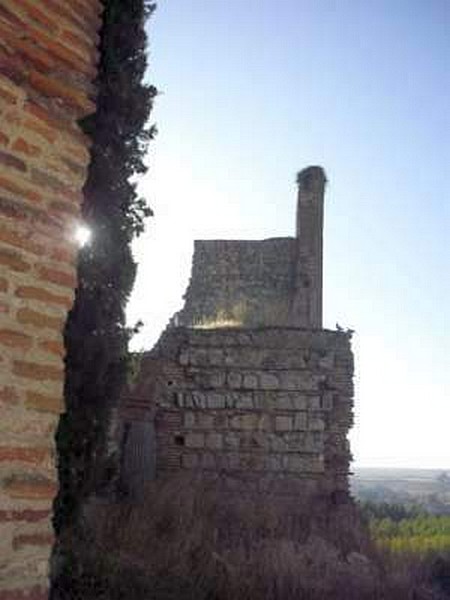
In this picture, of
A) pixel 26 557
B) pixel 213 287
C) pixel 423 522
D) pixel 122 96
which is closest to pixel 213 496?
pixel 122 96

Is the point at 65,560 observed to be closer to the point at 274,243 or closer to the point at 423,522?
the point at 274,243

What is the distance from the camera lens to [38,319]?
10.1 ft

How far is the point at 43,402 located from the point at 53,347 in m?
0.23

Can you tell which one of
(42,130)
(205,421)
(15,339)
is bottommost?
(15,339)

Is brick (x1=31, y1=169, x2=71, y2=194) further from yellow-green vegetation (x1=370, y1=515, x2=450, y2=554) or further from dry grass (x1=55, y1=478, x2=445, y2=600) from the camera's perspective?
yellow-green vegetation (x1=370, y1=515, x2=450, y2=554)

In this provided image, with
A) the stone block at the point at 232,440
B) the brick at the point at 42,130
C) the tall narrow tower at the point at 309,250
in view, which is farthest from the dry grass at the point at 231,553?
the tall narrow tower at the point at 309,250

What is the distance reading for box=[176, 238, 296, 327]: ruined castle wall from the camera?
20781 millimetres

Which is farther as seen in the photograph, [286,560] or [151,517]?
[151,517]

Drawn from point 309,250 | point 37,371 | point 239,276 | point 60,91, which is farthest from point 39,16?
point 309,250

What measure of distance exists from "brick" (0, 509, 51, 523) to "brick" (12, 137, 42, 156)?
144 cm

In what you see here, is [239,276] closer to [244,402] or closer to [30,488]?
[244,402]

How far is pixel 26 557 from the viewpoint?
2.96 metres

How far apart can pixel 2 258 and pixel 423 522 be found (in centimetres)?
2121

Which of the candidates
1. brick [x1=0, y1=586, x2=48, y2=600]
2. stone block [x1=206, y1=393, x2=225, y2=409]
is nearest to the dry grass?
stone block [x1=206, y1=393, x2=225, y2=409]
